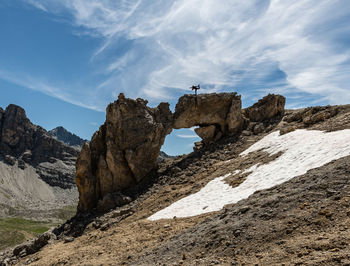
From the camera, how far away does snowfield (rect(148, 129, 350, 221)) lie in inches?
633

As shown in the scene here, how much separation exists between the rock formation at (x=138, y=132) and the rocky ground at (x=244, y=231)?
6.44 meters

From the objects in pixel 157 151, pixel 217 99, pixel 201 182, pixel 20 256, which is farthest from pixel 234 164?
pixel 20 256

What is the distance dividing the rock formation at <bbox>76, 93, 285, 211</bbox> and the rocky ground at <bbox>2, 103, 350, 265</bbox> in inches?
253

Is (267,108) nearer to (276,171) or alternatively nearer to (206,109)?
(206,109)

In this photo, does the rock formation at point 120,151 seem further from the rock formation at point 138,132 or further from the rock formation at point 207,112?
the rock formation at point 207,112

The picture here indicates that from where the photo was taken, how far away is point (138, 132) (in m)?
32.2

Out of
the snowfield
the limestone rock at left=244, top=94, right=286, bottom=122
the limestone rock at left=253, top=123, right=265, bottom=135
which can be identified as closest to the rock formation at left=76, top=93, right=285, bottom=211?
the limestone rock at left=244, top=94, right=286, bottom=122

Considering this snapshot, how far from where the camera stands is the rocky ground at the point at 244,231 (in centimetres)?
769

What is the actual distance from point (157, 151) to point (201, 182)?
9966 millimetres

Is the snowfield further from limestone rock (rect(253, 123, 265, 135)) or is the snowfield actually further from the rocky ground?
limestone rock (rect(253, 123, 265, 135))

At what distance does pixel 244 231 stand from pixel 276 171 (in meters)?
9.33

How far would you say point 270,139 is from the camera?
27.8 meters

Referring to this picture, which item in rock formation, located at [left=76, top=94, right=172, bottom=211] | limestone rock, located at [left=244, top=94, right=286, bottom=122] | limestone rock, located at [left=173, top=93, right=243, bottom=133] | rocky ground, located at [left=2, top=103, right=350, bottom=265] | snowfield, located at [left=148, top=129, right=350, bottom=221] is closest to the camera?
rocky ground, located at [left=2, top=103, right=350, bottom=265]

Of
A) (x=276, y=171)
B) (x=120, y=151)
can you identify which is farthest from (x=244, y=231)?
(x=120, y=151)
